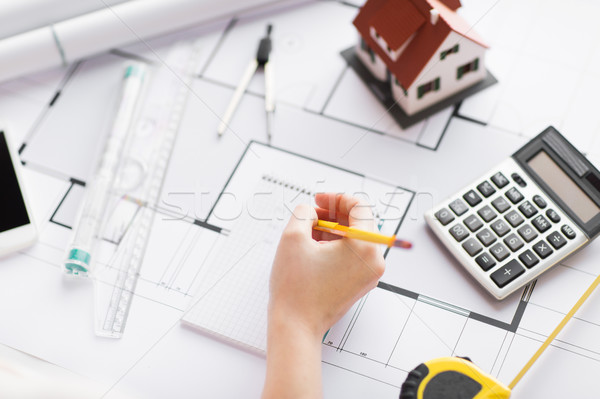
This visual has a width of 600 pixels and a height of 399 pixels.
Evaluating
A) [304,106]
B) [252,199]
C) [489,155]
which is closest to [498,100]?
[489,155]

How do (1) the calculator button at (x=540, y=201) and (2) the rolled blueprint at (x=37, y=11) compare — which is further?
(2) the rolled blueprint at (x=37, y=11)

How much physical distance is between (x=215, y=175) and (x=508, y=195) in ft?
1.26

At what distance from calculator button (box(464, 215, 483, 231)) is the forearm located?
0.76ft

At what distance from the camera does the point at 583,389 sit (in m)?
0.65

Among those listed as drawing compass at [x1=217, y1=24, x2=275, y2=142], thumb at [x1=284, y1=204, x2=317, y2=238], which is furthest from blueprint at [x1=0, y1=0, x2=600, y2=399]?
thumb at [x1=284, y1=204, x2=317, y2=238]

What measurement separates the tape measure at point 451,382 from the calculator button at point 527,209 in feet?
0.67

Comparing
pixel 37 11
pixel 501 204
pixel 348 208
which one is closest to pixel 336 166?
pixel 348 208

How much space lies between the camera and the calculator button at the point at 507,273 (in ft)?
2.24

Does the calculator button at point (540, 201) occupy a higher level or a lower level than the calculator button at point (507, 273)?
higher

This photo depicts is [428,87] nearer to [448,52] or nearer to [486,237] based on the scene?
[448,52]

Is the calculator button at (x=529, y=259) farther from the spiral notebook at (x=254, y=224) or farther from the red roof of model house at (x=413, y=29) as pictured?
the red roof of model house at (x=413, y=29)

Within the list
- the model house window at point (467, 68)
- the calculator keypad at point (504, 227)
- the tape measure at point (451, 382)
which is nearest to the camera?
the tape measure at point (451, 382)

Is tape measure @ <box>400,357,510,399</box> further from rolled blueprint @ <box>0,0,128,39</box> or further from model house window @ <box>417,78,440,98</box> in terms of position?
rolled blueprint @ <box>0,0,128,39</box>

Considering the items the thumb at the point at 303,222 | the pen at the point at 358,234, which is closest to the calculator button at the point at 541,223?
the pen at the point at 358,234
